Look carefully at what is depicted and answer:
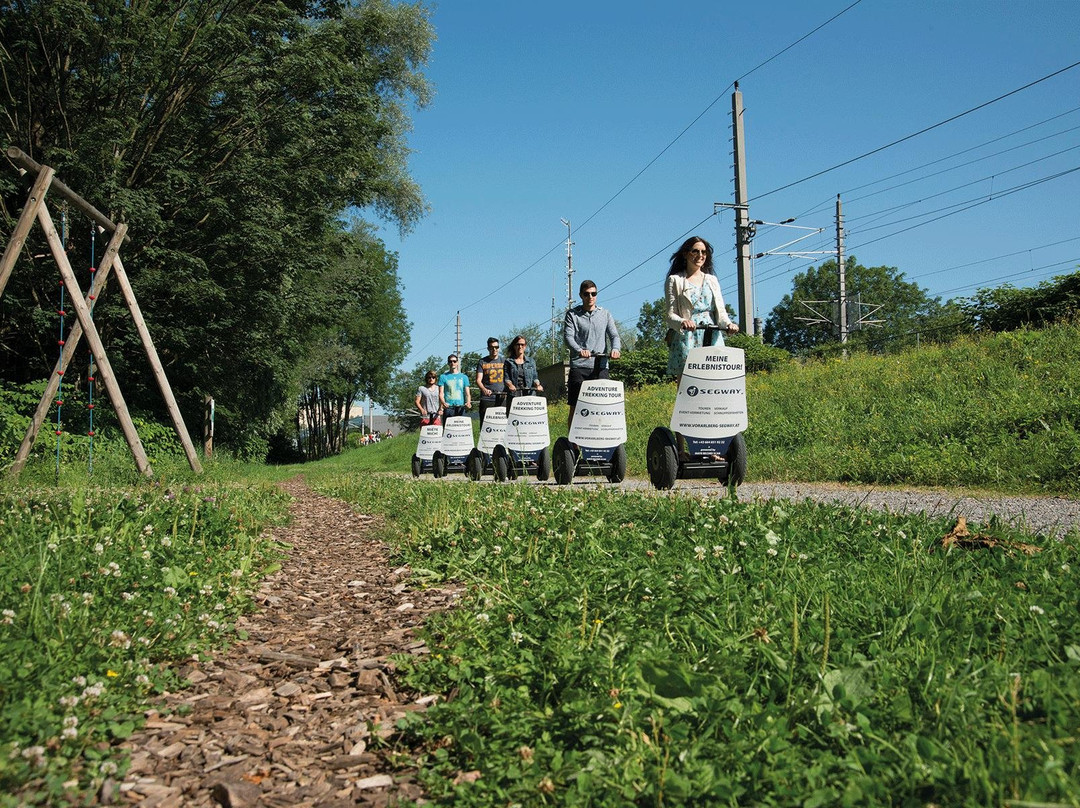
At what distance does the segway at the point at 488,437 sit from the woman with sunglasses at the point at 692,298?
5800 millimetres

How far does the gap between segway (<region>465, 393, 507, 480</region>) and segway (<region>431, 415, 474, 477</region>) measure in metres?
1.29

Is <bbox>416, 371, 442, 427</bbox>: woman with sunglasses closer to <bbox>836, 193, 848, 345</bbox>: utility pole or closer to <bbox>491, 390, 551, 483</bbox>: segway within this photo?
<bbox>491, 390, 551, 483</bbox>: segway

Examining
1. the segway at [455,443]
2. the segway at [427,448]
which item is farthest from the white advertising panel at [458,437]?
the segway at [427,448]

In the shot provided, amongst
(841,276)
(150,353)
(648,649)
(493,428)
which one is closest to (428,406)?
(493,428)

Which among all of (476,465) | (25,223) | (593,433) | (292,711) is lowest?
(292,711)

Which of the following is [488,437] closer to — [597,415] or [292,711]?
[597,415]

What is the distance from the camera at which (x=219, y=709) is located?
273cm

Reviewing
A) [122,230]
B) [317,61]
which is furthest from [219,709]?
[317,61]

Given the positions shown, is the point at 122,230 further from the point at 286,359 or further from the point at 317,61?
the point at 286,359

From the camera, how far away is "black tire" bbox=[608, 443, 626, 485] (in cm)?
985

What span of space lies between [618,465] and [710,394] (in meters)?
2.52

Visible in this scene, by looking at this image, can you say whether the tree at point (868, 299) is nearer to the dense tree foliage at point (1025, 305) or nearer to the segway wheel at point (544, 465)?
the dense tree foliage at point (1025, 305)

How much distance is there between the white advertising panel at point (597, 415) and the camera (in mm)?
9656

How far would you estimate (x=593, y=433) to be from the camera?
31.9 feet
